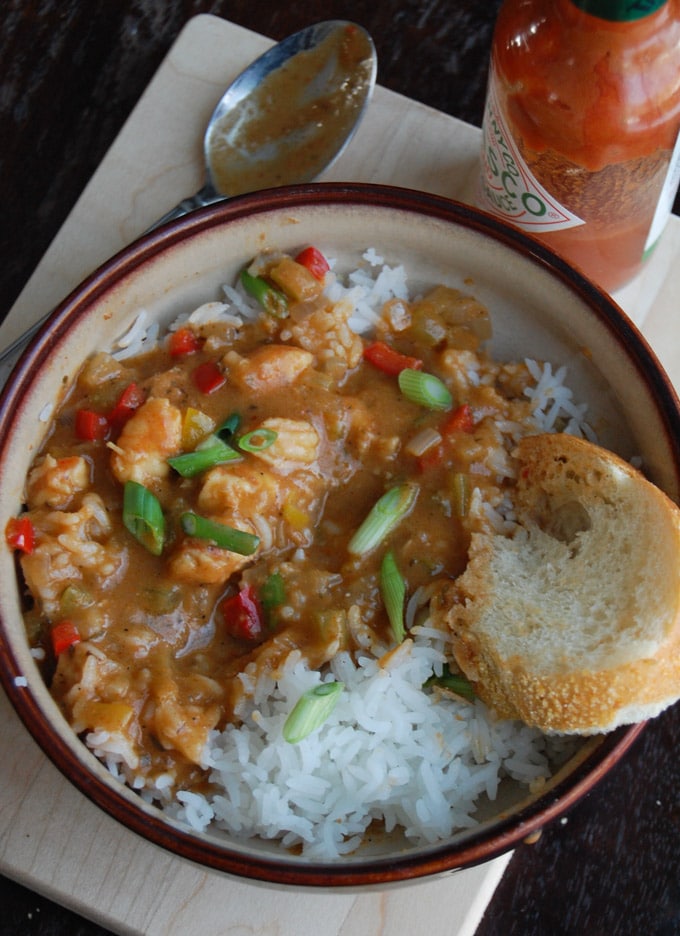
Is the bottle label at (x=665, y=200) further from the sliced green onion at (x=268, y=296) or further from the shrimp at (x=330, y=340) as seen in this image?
the sliced green onion at (x=268, y=296)

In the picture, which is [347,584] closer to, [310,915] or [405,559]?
[405,559]

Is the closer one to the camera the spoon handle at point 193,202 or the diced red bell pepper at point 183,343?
the diced red bell pepper at point 183,343

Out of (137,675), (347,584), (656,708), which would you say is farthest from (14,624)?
(656,708)

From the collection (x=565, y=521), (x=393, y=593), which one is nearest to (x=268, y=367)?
(x=393, y=593)

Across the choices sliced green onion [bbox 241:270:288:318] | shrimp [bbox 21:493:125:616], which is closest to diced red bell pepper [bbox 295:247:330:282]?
sliced green onion [bbox 241:270:288:318]

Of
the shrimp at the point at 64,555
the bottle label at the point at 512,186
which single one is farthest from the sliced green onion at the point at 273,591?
the bottle label at the point at 512,186

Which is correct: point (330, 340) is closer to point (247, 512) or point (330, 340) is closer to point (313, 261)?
point (313, 261)
